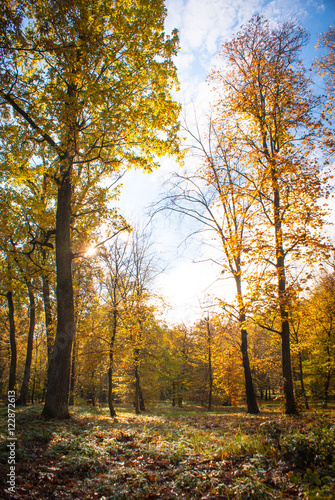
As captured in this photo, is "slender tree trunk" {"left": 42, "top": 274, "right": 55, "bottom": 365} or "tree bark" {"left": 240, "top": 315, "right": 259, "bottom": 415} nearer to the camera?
"tree bark" {"left": 240, "top": 315, "right": 259, "bottom": 415}

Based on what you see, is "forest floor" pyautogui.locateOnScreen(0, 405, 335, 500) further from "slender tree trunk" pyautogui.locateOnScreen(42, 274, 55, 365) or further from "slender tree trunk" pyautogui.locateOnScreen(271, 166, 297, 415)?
"slender tree trunk" pyautogui.locateOnScreen(42, 274, 55, 365)

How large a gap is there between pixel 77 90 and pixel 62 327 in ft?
20.8

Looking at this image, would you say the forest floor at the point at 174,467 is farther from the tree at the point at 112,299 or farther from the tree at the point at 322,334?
the tree at the point at 322,334

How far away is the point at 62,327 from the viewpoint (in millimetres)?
7148

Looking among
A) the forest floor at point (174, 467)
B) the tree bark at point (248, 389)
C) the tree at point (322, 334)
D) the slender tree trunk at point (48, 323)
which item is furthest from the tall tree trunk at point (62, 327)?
the tree at point (322, 334)

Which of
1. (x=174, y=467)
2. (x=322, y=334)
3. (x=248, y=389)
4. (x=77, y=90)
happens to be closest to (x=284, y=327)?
(x=248, y=389)

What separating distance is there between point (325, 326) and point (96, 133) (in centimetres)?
2252

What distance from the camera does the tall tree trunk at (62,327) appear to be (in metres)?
6.85

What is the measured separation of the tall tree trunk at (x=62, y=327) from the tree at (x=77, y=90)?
0.03 meters

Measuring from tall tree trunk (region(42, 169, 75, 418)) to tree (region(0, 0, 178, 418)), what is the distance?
0.03 meters

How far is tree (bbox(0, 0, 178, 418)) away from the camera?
18.7ft

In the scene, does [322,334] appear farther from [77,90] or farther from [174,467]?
[77,90]

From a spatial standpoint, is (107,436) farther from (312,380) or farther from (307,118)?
(312,380)

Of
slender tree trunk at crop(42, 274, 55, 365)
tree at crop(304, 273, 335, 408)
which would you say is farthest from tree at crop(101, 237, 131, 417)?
tree at crop(304, 273, 335, 408)
